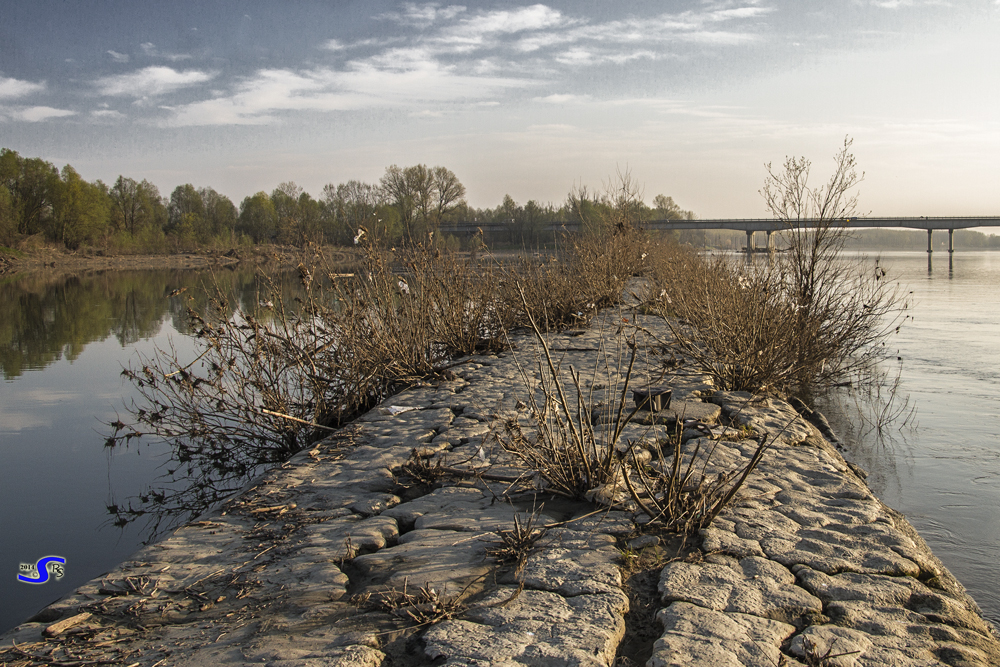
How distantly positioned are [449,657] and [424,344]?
4885 millimetres

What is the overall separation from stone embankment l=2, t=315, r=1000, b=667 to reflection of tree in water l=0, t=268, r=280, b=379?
13.1ft

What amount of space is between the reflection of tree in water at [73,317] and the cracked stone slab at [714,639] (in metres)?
5.65

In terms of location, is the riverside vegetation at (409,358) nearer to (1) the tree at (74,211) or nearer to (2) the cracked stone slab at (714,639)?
(2) the cracked stone slab at (714,639)

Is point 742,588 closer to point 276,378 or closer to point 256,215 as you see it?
point 276,378

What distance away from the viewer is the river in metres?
4.36

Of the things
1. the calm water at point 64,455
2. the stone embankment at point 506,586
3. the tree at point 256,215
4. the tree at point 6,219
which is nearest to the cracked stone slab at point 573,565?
the stone embankment at point 506,586

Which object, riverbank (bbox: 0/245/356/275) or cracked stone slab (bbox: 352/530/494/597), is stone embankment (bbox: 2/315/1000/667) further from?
riverbank (bbox: 0/245/356/275)

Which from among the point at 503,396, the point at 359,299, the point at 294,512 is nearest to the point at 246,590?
the point at 294,512

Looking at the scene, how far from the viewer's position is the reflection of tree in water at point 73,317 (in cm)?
1188

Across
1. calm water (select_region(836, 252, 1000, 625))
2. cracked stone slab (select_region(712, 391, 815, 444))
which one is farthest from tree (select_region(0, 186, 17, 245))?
cracked stone slab (select_region(712, 391, 815, 444))

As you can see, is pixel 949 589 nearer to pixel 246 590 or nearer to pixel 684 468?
pixel 684 468

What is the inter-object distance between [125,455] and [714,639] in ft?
19.5

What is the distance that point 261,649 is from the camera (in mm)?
2289

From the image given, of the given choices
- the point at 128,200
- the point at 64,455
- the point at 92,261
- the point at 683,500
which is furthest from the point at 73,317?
the point at 128,200
